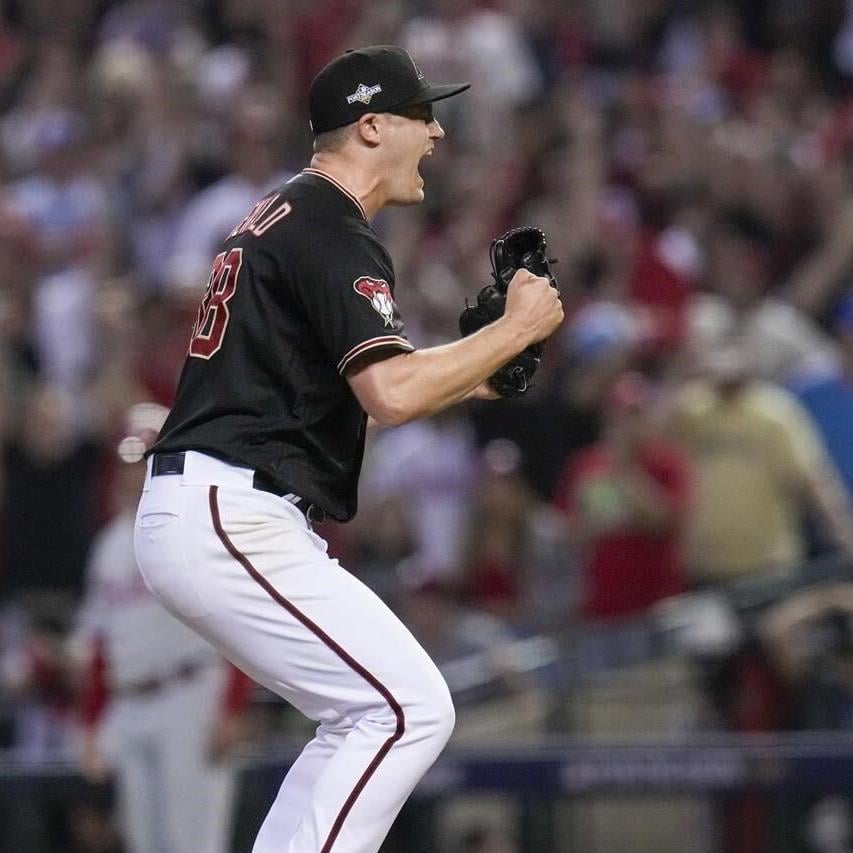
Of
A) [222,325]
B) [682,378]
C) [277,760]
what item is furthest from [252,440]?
[682,378]

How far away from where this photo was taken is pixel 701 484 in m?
8.10

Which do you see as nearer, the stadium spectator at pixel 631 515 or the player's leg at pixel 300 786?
the player's leg at pixel 300 786

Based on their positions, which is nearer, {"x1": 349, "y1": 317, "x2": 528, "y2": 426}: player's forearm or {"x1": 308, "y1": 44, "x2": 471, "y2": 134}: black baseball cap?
{"x1": 349, "y1": 317, "x2": 528, "y2": 426}: player's forearm

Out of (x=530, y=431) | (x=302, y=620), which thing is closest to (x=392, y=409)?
(x=302, y=620)

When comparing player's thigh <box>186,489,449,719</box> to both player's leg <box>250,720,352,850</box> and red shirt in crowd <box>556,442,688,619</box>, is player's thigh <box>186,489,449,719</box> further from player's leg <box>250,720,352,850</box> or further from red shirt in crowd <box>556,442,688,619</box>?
red shirt in crowd <box>556,442,688,619</box>

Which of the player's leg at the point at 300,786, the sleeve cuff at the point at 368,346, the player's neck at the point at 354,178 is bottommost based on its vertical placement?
the player's leg at the point at 300,786

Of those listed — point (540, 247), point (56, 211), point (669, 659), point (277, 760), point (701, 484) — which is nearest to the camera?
point (540, 247)

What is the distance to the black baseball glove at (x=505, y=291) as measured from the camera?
4316 millimetres

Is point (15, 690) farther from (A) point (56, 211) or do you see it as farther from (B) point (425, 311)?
(A) point (56, 211)

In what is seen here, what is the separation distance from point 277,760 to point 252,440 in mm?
2951

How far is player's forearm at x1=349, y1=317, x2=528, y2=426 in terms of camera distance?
3.98 meters

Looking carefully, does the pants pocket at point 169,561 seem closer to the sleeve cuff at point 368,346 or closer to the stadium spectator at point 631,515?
the sleeve cuff at point 368,346

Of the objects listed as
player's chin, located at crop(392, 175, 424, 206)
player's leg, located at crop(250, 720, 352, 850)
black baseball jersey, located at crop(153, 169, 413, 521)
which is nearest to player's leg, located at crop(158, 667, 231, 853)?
player's leg, located at crop(250, 720, 352, 850)

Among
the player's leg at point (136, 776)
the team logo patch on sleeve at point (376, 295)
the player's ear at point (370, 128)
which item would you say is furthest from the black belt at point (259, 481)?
the player's leg at point (136, 776)
